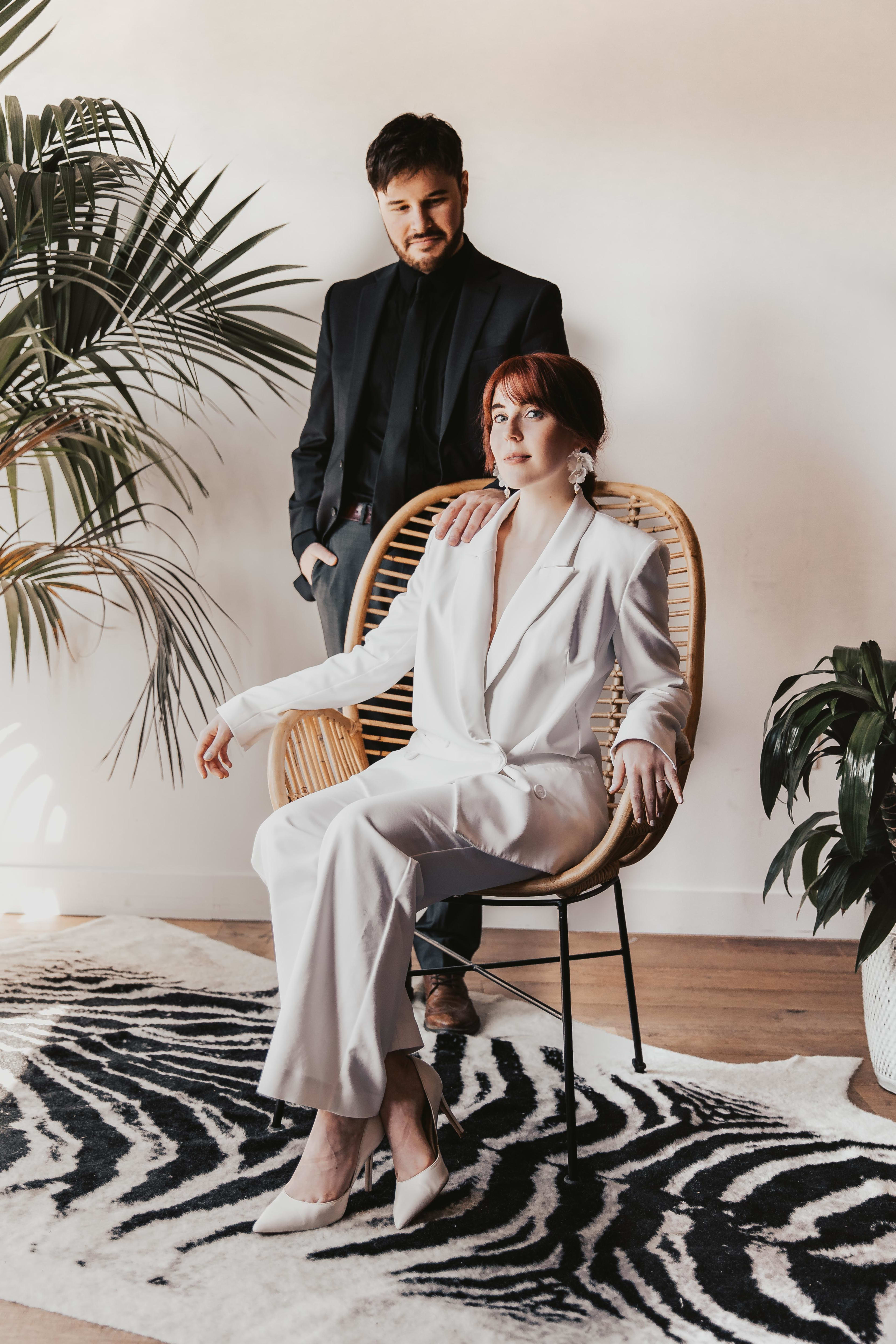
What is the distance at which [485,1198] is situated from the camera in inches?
54.0

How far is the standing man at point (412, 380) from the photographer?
1.98 metres

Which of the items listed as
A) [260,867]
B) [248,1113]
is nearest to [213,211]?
[260,867]

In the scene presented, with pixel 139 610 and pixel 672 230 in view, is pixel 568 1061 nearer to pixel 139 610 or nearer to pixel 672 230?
pixel 139 610

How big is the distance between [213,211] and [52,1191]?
224 cm

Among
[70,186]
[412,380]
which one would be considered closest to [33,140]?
[70,186]

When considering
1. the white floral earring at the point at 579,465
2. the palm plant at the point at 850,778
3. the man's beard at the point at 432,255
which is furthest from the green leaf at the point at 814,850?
the man's beard at the point at 432,255

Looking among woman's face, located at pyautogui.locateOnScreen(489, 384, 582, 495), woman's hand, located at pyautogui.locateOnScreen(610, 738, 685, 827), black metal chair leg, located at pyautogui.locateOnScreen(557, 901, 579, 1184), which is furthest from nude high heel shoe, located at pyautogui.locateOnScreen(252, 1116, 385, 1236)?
woman's face, located at pyautogui.locateOnScreen(489, 384, 582, 495)

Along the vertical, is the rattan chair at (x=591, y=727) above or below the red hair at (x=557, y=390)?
below

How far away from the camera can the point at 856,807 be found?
→ 64.4 inches

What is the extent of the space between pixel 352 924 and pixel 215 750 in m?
0.43

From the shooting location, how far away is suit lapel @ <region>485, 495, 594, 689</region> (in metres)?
1.60

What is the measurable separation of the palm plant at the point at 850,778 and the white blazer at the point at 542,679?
1.05 ft

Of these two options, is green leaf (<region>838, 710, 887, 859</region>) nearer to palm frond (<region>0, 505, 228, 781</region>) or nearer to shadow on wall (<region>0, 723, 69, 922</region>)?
palm frond (<region>0, 505, 228, 781</region>)

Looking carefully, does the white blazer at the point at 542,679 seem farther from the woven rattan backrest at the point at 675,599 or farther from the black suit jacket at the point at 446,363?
the black suit jacket at the point at 446,363
